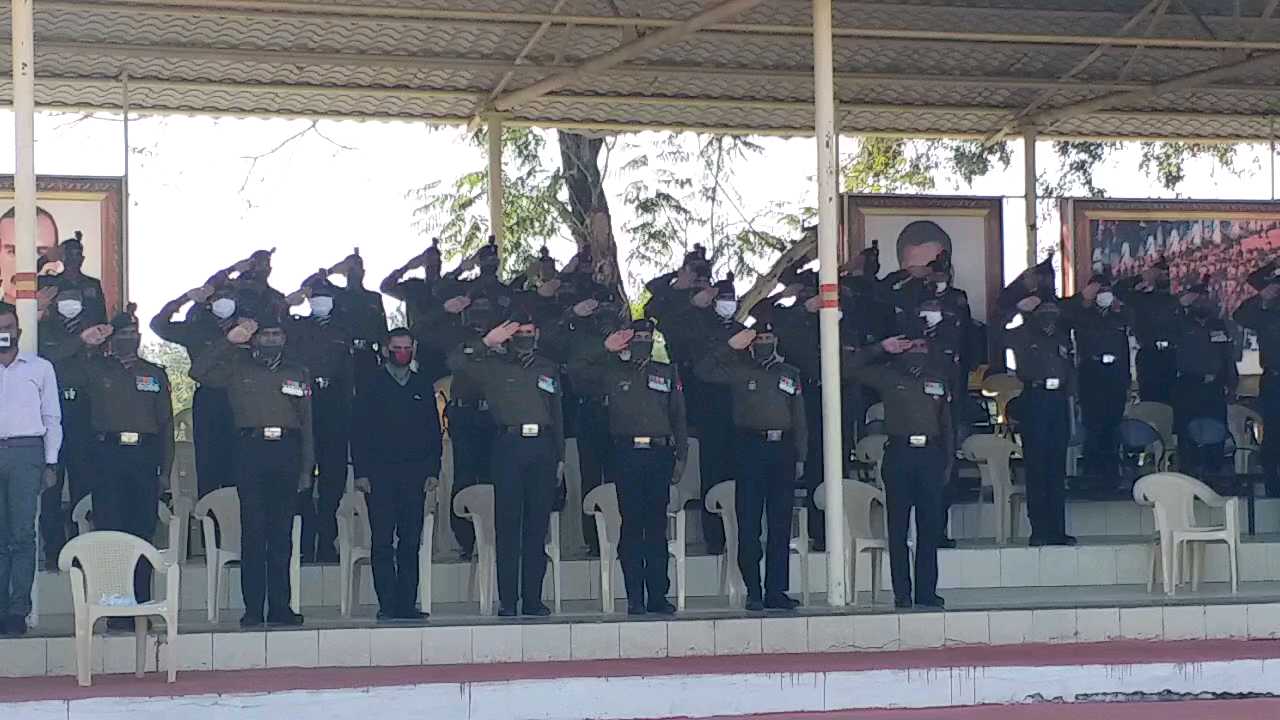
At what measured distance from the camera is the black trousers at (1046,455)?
43.9ft

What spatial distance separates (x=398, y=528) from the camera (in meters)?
11.6

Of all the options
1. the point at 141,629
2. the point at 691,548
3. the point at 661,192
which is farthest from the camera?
the point at 661,192

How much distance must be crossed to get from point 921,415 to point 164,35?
6.11m

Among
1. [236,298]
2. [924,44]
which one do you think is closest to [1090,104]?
[924,44]

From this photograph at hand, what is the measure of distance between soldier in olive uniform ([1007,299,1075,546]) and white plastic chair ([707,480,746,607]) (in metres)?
2.30

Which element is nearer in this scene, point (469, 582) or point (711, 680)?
point (711, 680)

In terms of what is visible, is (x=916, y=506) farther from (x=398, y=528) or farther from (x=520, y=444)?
(x=398, y=528)

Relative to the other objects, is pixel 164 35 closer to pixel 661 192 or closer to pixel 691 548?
pixel 691 548

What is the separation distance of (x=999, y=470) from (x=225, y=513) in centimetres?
532

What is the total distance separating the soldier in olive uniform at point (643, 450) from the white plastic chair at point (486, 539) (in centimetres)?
53

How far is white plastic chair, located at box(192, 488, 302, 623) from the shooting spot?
11.4m

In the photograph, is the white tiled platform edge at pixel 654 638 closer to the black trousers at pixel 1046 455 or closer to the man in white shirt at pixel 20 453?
the man in white shirt at pixel 20 453

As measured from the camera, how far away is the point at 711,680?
10422 millimetres

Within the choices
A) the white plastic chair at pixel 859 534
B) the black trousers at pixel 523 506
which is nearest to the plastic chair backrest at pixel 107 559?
the black trousers at pixel 523 506
